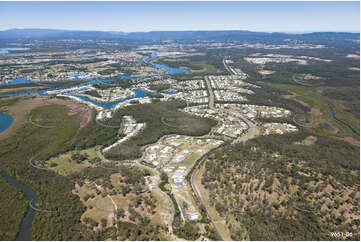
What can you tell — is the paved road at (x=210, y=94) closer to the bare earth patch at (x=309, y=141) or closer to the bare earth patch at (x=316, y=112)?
the bare earth patch at (x=309, y=141)

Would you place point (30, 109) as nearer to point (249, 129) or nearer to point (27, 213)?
point (27, 213)

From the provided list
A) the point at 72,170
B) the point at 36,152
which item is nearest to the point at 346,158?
the point at 72,170

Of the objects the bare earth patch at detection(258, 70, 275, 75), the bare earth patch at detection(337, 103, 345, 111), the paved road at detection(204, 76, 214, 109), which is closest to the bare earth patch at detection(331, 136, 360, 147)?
the bare earth patch at detection(337, 103, 345, 111)

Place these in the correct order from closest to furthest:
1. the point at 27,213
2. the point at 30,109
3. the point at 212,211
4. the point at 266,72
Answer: the point at 212,211
the point at 27,213
the point at 30,109
the point at 266,72

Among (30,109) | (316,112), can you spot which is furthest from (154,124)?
(316,112)

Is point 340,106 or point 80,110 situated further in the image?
point 340,106

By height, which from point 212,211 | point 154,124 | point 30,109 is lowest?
point 212,211

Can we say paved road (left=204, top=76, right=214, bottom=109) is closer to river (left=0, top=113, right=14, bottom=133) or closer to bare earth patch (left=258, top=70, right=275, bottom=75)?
bare earth patch (left=258, top=70, right=275, bottom=75)

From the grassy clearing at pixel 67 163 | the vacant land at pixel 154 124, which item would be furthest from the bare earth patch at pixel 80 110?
the grassy clearing at pixel 67 163

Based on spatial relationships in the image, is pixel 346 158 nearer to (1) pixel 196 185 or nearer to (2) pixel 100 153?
(1) pixel 196 185
